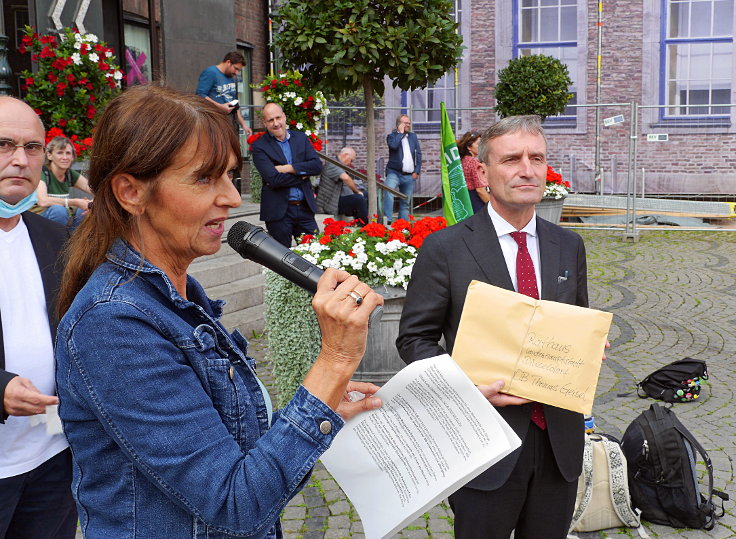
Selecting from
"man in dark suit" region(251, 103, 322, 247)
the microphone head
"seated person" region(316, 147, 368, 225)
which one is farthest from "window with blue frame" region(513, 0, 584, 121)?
the microphone head

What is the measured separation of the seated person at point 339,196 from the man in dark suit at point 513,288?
344 inches

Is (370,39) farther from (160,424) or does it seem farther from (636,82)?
(636,82)

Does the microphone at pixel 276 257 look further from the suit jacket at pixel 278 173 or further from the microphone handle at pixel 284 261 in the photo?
the suit jacket at pixel 278 173

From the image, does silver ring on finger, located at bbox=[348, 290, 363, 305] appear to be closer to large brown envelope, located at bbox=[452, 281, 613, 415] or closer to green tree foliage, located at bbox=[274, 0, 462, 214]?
large brown envelope, located at bbox=[452, 281, 613, 415]

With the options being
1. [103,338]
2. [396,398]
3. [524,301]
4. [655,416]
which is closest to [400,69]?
[655,416]

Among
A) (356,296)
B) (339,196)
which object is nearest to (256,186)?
(339,196)

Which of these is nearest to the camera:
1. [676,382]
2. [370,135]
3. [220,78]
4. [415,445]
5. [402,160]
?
[415,445]

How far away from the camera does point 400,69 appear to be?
6875 mm

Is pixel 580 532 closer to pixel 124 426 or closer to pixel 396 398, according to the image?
pixel 396 398

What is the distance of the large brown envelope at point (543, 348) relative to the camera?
2572mm

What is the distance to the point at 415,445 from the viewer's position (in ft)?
5.99

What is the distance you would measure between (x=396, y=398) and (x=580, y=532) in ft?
9.23

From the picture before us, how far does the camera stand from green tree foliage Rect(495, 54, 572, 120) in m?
18.3

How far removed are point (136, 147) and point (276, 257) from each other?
0.35 metres
